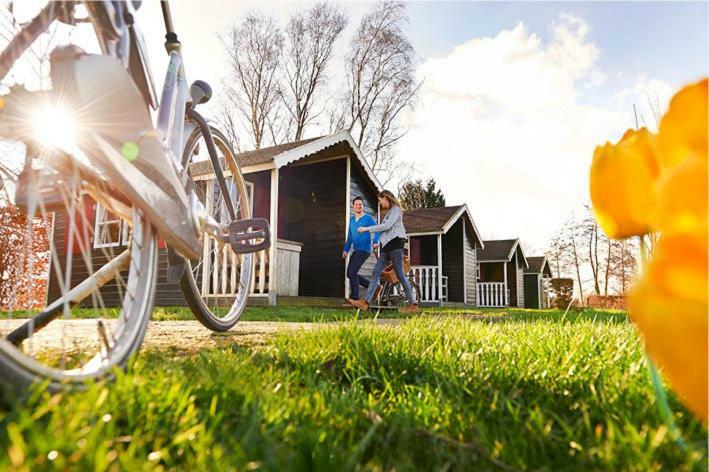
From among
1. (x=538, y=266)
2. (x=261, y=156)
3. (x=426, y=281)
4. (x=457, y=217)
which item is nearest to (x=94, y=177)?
(x=261, y=156)

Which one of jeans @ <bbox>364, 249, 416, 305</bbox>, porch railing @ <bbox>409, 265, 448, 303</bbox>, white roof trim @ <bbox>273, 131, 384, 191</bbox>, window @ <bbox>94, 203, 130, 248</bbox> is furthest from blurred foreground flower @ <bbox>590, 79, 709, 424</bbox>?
porch railing @ <bbox>409, 265, 448, 303</bbox>

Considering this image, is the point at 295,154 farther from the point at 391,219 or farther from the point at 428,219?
the point at 428,219

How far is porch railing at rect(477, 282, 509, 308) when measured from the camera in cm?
2461

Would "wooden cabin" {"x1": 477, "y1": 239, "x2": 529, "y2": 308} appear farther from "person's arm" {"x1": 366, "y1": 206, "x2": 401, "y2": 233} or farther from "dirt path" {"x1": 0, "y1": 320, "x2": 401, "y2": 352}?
"dirt path" {"x1": 0, "y1": 320, "x2": 401, "y2": 352}

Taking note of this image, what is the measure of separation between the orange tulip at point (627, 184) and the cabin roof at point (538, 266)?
35.8 metres

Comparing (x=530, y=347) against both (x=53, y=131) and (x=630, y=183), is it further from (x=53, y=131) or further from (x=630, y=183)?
(x=53, y=131)

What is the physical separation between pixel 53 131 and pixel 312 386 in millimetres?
1072

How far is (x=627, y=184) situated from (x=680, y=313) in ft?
0.70

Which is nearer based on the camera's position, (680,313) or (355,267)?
(680,313)

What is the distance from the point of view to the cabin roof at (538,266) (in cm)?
3447

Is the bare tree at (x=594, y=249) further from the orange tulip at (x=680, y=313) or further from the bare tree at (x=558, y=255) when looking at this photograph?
the orange tulip at (x=680, y=313)

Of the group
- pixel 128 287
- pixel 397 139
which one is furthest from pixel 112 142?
pixel 397 139

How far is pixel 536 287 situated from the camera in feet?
111

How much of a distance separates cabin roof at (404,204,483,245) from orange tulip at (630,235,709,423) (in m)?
18.7
